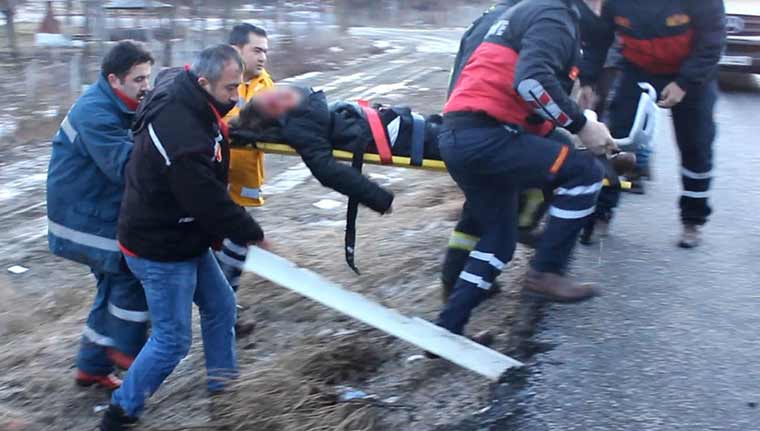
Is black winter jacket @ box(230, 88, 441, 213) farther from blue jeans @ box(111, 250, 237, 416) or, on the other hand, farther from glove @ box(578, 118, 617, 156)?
glove @ box(578, 118, 617, 156)

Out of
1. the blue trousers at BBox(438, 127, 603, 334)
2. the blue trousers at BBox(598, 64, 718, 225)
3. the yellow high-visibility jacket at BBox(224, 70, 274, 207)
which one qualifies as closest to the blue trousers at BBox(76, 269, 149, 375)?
the yellow high-visibility jacket at BBox(224, 70, 274, 207)

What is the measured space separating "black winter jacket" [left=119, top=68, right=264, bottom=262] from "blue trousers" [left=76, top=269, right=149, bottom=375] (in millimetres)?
550

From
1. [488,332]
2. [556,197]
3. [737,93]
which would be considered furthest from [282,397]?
[737,93]

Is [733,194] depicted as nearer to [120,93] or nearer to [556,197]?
[556,197]

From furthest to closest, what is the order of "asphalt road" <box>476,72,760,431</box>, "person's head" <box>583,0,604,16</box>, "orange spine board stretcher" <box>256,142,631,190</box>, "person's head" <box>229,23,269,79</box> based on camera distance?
1. "person's head" <box>229,23,269,79</box>
2. "orange spine board stretcher" <box>256,142,631,190</box>
3. "person's head" <box>583,0,604,16</box>
4. "asphalt road" <box>476,72,760,431</box>

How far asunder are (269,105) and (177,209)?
3.09ft

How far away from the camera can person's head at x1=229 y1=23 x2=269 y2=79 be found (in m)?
4.88

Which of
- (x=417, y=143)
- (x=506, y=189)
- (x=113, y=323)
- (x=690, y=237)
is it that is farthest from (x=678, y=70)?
(x=113, y=323)

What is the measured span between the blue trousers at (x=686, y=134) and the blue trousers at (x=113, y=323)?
106 inches

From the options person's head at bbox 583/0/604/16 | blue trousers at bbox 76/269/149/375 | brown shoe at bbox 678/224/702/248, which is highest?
person's head at bbox 583/0/604/16

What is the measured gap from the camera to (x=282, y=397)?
3811mm

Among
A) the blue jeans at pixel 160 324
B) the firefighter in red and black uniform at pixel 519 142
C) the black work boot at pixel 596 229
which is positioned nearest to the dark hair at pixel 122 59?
the blue jeans at pixel 160 324

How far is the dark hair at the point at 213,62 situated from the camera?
12.1 feet

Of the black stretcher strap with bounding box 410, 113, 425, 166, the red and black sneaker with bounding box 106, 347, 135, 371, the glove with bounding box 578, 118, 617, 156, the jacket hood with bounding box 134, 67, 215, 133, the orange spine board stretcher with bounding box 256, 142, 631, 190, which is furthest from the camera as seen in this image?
the black stretcher strap with bounding box 410, 113, 425, 166
